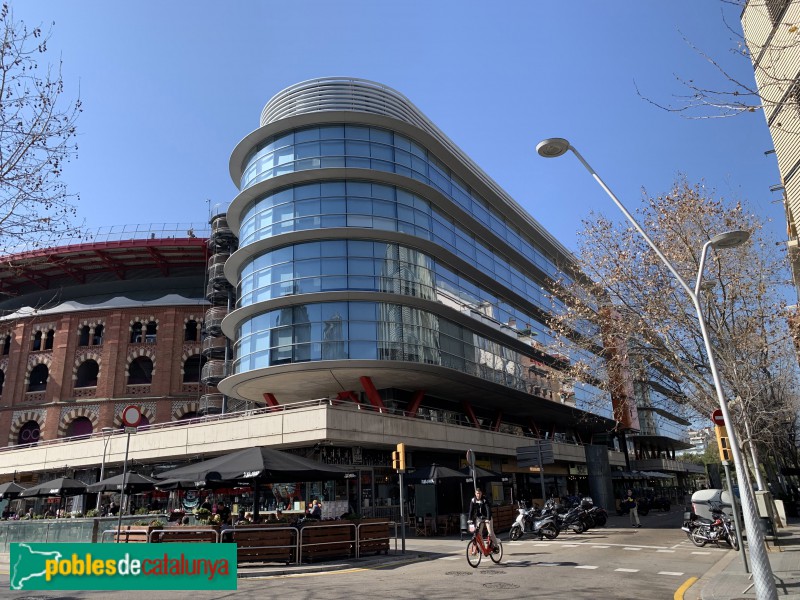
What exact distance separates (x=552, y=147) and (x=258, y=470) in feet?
35.2

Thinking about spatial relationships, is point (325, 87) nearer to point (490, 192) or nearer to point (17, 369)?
point (490, 192)

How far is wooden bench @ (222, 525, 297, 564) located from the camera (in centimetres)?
1494

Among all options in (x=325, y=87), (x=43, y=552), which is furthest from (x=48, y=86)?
(x=325, y=87)

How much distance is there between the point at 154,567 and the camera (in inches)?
324

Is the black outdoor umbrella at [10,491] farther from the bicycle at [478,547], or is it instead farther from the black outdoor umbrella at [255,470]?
the bicycle at [478,547]

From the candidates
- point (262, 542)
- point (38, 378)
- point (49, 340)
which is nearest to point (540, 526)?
point (262, 542)

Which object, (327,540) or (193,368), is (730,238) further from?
(193,368)

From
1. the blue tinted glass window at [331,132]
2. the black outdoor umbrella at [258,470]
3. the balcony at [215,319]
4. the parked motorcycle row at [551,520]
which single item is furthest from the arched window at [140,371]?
the parked motorcycle row at [551,520]

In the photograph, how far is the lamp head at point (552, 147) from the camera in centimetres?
1282

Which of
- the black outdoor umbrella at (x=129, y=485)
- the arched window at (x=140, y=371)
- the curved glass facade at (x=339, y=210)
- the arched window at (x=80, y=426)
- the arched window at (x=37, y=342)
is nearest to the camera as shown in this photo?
the black outdoor umbrella at (x=129, y=485)

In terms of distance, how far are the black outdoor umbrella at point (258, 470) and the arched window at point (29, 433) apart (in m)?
37.7

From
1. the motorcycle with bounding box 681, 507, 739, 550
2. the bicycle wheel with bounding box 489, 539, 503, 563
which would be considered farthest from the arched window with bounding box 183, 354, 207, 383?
the motorcycle with bounding box 681, 507, 739, 550

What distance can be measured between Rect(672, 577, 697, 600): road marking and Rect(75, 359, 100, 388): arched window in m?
47.5

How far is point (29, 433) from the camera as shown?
1876 inches
